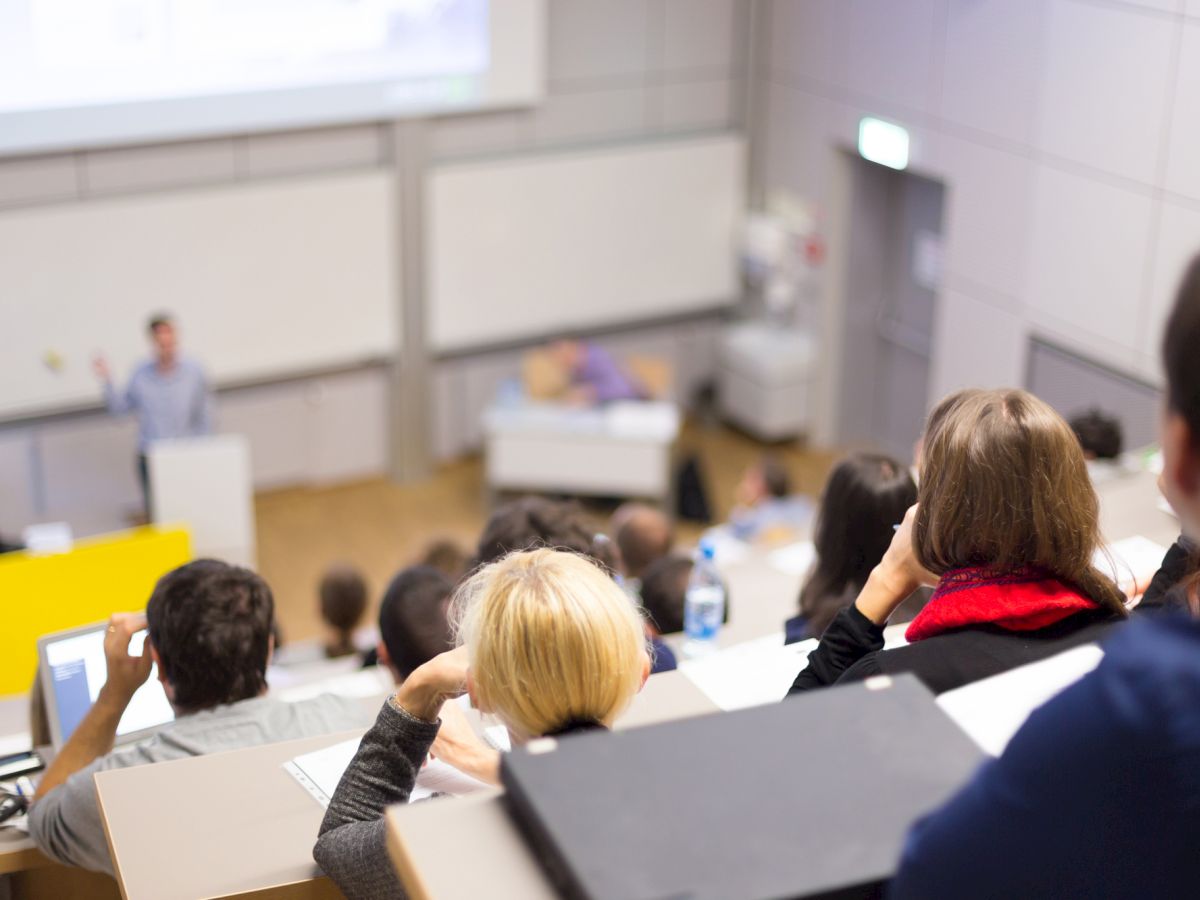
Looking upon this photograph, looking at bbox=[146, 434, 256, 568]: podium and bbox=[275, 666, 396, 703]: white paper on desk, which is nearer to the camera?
bbox=[275, 666, 396, 703]: white paper on desk

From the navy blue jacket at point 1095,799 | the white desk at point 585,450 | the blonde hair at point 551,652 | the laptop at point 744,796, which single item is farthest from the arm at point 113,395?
the navy blue jacket at point 1095,799

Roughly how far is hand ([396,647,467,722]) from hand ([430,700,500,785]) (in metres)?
0.07

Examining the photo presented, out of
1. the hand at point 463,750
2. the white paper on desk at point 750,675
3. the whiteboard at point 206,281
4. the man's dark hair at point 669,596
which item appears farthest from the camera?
→ the whiteboard at point 206,281

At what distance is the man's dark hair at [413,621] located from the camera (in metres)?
3.15

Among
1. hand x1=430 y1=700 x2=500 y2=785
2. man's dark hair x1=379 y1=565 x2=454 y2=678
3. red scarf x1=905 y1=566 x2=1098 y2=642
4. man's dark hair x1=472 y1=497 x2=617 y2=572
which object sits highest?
red scarf x1=905 y1=566 x2=1098 y2=642

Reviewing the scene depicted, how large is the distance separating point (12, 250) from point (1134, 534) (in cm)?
576

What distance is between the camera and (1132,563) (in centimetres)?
261

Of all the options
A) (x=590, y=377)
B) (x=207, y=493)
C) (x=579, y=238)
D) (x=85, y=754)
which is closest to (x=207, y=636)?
(x=85, y=754)

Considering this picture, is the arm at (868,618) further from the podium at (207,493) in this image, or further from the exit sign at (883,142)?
the exit sign at (883,142)

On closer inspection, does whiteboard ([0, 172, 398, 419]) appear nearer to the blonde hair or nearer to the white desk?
the white desk

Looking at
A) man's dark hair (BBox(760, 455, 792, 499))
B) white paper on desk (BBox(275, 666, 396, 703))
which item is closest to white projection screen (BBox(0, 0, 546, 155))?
man's dark hair (BBox(760, 455, 792, 499))

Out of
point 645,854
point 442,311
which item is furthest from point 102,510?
point 645,854

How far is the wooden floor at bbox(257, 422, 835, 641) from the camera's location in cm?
748

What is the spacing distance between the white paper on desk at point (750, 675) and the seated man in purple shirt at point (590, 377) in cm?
592
